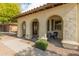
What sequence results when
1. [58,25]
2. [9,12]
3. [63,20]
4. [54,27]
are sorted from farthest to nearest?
[9,12] < [54,27] < [58,25] < [63,20]

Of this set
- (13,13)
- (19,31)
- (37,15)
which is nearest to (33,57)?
(37,15)

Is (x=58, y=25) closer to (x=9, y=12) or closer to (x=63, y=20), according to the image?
(x=63, y=20)

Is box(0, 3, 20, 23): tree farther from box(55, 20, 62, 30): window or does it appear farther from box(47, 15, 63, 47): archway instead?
box(55, 20, 62, 30): window

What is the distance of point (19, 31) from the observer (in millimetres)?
20938

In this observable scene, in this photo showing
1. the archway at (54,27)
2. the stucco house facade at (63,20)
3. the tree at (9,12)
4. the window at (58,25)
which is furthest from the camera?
the tree at (9,12)

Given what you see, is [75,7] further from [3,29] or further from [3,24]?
[3,24]

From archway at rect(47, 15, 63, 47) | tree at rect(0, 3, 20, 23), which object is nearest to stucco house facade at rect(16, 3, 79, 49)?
archway at rect(47, 15, 63, 47)

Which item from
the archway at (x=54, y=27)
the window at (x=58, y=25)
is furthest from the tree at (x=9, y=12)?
the window at (x=58, y=25)

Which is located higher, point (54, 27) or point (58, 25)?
point (58, 25)

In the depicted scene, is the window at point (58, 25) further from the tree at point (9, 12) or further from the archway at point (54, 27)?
the tree at point (9, 12)

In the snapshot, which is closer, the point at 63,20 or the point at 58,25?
the point at 63,20

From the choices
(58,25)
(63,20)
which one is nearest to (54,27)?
(58,25)

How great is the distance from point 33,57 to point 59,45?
3.50 metres

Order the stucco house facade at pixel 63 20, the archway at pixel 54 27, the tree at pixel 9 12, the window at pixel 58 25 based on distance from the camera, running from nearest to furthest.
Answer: the stucco house facade at pixel 63 20, the archway at pixel 54 27, the window at pixel 58 25, the tree at pixel 9 12
